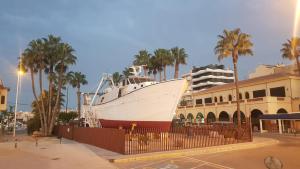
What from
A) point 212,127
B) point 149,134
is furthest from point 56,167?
point 212,127

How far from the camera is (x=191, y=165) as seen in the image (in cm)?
1291

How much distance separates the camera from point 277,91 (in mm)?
42438

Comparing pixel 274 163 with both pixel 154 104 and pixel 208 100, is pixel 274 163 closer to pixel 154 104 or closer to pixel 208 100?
pixel 154 104

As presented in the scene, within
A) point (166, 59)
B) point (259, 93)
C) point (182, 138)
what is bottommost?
point (182, 138)

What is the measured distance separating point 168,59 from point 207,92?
12.3m

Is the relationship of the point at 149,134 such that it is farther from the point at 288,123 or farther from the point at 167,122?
the point at 288,123

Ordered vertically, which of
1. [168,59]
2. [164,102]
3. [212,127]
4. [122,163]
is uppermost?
[168,59]

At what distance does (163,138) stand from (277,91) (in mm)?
29049

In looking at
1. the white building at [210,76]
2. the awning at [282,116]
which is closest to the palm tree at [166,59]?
the awning at [282,116]

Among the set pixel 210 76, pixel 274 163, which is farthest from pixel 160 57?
pixel 210 76

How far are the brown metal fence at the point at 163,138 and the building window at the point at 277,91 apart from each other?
853 inches

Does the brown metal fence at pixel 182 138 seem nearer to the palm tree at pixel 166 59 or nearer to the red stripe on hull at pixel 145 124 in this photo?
the red stripe on hull at pixel 145 124

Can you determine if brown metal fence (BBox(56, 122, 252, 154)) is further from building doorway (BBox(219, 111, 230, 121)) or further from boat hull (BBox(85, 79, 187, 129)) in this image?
building doorway (BBox(219, 111, 230, 121))

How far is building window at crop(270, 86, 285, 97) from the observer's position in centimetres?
4194
